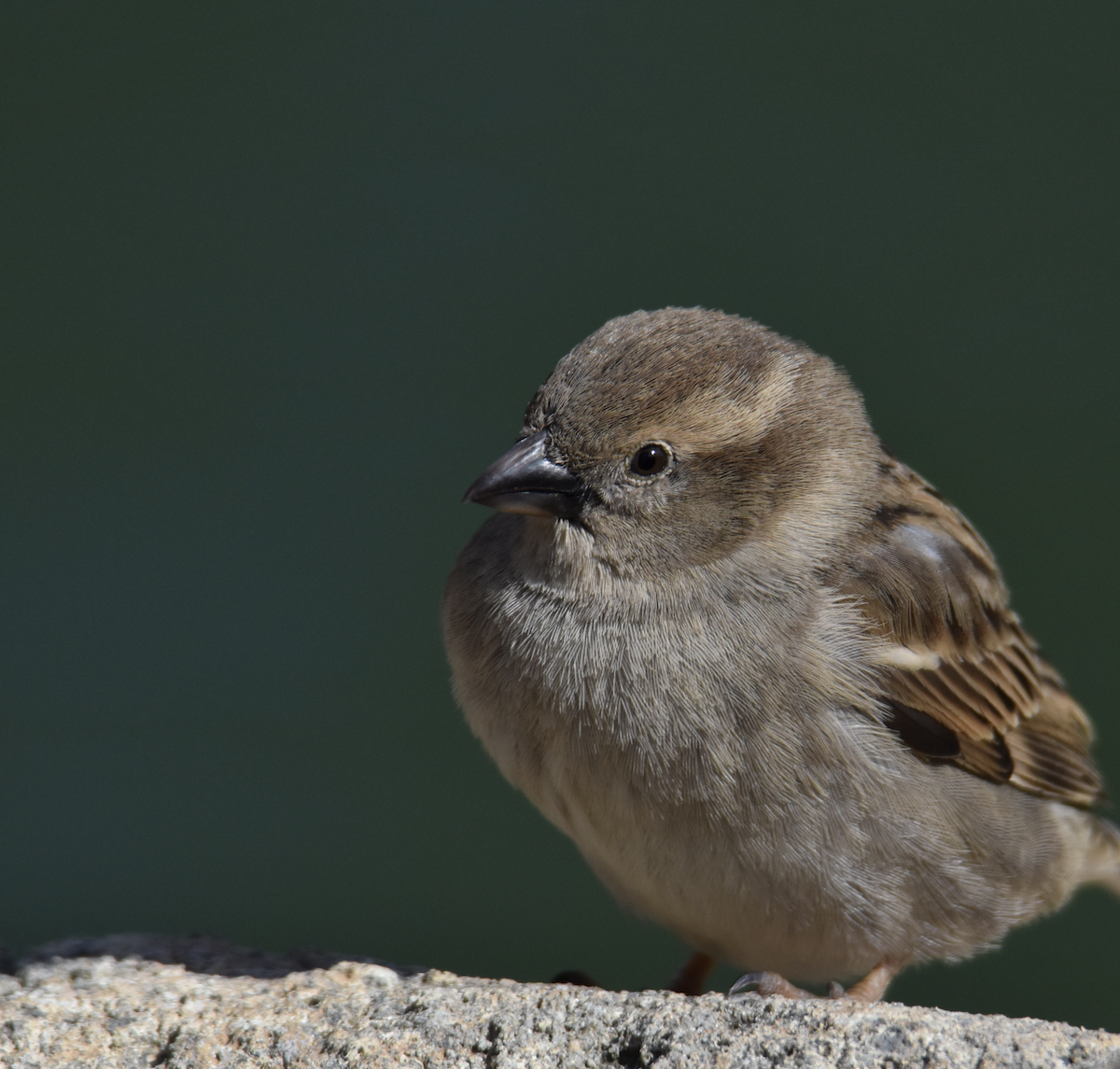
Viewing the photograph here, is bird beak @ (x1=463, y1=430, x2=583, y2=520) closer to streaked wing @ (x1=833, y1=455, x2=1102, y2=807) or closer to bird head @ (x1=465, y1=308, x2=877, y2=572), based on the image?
bird head @ (x1=465, y1=308, x2=877, y2=572)

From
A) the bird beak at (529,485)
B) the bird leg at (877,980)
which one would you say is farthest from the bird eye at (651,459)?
the bird leg at (877,980)

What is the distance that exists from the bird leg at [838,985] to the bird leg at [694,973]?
52 centimetres

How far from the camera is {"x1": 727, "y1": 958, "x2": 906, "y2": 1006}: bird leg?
299 cm

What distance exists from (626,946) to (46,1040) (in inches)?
126

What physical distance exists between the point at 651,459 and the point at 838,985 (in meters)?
1.24

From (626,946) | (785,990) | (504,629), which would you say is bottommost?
(626,946)

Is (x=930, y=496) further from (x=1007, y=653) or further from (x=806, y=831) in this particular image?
(x=806, y=831)

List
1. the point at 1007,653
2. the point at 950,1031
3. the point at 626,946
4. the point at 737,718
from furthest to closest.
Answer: the point at 626,946 → the point at 1007,653 → the point at 737,718 → the point at 950,1031

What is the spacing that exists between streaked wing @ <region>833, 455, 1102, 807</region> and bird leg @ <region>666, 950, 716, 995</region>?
3.36 feet

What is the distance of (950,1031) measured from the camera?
2.29 meters

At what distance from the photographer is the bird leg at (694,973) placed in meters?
3.85

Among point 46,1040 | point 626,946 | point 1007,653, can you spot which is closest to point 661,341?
point 1007,653

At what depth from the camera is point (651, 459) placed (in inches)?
118

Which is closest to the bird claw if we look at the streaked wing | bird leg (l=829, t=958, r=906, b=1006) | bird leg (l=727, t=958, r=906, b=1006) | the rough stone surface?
bird leg (l=727, t=958, r=906, b=1006)
